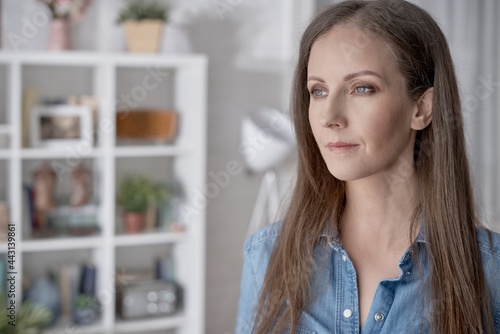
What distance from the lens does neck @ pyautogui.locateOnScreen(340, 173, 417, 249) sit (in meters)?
1.27

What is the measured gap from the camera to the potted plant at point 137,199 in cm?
344

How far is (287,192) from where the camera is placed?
59.7 inches

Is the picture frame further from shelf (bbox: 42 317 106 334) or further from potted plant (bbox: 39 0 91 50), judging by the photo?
shelf (bbox: 42 317 106 334)

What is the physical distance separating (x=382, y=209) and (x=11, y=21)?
265 centimetres

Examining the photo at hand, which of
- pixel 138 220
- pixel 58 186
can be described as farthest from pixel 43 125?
pixel 138 220

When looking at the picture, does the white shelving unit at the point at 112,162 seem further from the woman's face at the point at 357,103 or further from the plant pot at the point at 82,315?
the woman's face at the point at 357,103

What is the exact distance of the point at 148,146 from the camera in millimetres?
3557

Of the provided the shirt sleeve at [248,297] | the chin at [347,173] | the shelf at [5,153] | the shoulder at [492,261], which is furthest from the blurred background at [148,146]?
the chin at [347,173]

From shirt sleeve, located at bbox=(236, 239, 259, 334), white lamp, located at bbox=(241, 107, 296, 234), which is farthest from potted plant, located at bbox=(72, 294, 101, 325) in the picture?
shirt sleeve, located at bbox=(236, 239, 259, 334)

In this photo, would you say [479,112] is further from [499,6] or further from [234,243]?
[234,243]

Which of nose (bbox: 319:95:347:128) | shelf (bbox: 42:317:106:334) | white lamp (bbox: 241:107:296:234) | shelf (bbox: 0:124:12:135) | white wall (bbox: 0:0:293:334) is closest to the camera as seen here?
nose (bbox: 319:95:347:128)

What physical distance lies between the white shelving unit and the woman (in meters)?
2.10

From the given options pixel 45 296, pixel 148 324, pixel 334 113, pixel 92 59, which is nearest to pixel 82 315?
pixel 45 296

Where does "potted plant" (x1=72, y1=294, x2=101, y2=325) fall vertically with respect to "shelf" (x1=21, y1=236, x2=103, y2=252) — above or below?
below
